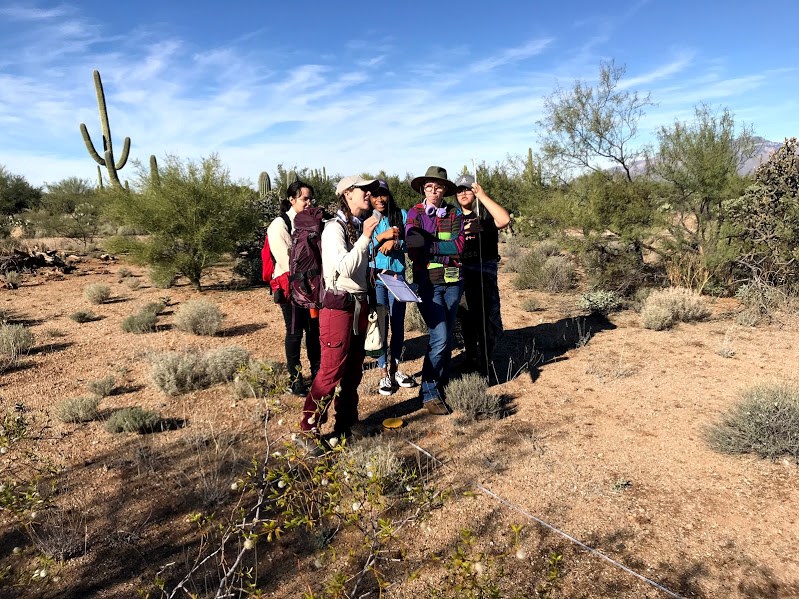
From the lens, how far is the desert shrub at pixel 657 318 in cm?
672

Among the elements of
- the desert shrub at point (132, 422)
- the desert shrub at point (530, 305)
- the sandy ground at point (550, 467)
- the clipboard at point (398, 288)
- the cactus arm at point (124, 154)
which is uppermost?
the cactus arm at point (124, 154)

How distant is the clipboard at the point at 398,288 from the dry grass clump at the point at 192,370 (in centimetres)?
233

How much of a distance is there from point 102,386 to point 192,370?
879mm

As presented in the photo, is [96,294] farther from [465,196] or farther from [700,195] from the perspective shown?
[700,195]

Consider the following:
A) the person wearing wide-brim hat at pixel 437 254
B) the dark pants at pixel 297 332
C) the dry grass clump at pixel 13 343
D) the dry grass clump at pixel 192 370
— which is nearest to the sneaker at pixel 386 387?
the person wearing wide-brim hat at pixel 437 254

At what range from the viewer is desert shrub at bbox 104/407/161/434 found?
4145 mm

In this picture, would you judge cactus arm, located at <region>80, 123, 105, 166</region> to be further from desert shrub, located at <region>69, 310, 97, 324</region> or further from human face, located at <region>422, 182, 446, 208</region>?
human face, located at <region>422, 182, 446, 208</region>

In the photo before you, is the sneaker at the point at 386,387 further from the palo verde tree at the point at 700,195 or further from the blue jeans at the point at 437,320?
the palo verde tree at the point at 700,195

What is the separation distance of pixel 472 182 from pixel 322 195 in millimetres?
17314

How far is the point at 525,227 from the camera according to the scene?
958 cm

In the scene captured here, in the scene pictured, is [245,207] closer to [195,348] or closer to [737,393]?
[195,348]

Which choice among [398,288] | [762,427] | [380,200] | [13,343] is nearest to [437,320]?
[398,288]

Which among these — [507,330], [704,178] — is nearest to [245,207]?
[507,330]

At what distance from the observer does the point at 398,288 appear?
11.4 feet
